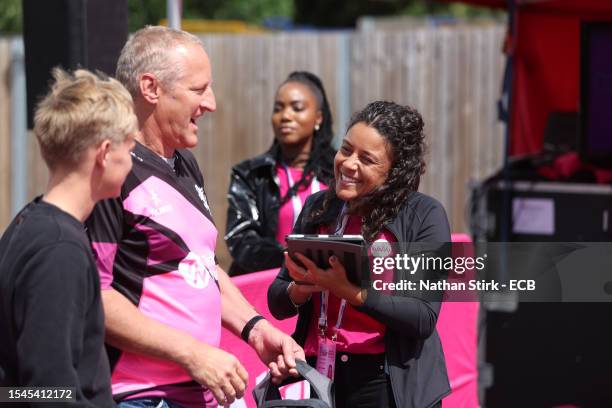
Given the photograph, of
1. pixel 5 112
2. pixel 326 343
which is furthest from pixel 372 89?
pixel 326 343

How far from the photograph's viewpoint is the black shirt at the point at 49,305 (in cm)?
216

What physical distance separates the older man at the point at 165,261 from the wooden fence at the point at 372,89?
851 cm

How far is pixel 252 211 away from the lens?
16.1ft

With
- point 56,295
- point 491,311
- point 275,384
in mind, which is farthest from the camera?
point 491,311

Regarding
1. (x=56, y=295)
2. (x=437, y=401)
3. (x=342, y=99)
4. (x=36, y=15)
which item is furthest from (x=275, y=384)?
(x=342, y=99)

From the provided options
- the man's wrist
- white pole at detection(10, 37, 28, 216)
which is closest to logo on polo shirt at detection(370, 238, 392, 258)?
the man's wrist

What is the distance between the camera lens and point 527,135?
8000 millimetres

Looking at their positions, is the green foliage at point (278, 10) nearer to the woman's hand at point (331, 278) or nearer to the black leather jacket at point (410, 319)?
the black leather jacket at point (410, 319)

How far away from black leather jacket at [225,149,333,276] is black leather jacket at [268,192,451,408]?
158 centimetres

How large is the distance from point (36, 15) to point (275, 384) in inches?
80.1

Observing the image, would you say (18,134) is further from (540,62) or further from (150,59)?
(150,59)

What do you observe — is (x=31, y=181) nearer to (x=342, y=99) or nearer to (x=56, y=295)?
(x=342, y=99)

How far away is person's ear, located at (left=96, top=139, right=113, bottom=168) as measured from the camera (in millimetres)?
2316

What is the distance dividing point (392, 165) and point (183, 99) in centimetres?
74
